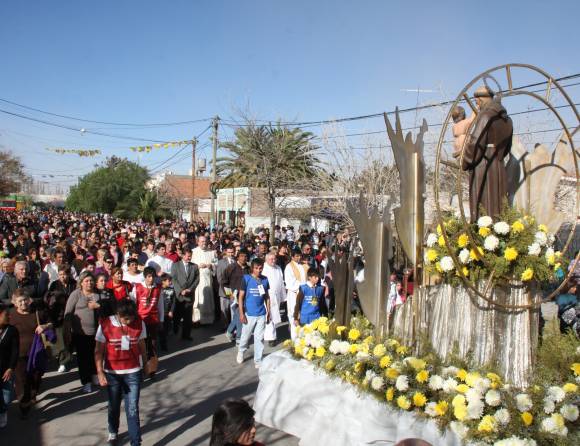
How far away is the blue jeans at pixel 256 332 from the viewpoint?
7969mm

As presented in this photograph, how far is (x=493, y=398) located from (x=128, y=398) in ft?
10.8

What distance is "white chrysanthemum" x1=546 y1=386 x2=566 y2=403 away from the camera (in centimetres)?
432

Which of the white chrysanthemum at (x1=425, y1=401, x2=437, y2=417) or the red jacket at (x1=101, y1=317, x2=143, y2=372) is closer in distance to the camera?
the white chrysanthemum at (x1=425, y1=401, x2=437, y2=417)

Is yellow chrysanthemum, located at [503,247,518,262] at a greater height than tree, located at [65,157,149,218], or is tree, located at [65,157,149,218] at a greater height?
tree, located at [65,157,149,218]

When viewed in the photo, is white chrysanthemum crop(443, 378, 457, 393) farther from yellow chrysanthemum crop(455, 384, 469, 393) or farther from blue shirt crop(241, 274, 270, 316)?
blue shirt crop(241, 274, 270, 316)

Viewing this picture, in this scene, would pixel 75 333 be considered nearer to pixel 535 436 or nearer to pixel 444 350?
pixel 444 350

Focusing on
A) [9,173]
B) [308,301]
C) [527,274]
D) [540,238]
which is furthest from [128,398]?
[9,173]

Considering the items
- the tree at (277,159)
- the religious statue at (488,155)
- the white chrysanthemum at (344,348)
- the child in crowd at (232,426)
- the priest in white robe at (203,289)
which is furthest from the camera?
the tree at (277,159)

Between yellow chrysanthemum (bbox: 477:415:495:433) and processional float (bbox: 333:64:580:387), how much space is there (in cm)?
86

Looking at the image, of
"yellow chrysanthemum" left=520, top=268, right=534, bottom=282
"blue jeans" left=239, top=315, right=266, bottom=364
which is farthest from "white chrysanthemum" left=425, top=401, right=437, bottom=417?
"blue jeans" left=239, top=315, right=266, bottom=364

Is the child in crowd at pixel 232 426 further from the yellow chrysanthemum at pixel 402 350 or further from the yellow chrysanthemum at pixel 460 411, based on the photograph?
the yellow chrysanthemum at pixel 402 350

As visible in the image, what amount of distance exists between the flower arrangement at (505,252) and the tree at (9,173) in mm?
42635

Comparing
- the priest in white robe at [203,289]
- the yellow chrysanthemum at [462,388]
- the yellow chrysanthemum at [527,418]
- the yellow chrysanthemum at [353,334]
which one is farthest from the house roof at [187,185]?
the yellow chrysanthemum at [527,418]

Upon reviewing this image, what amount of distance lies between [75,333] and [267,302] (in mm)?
2827
